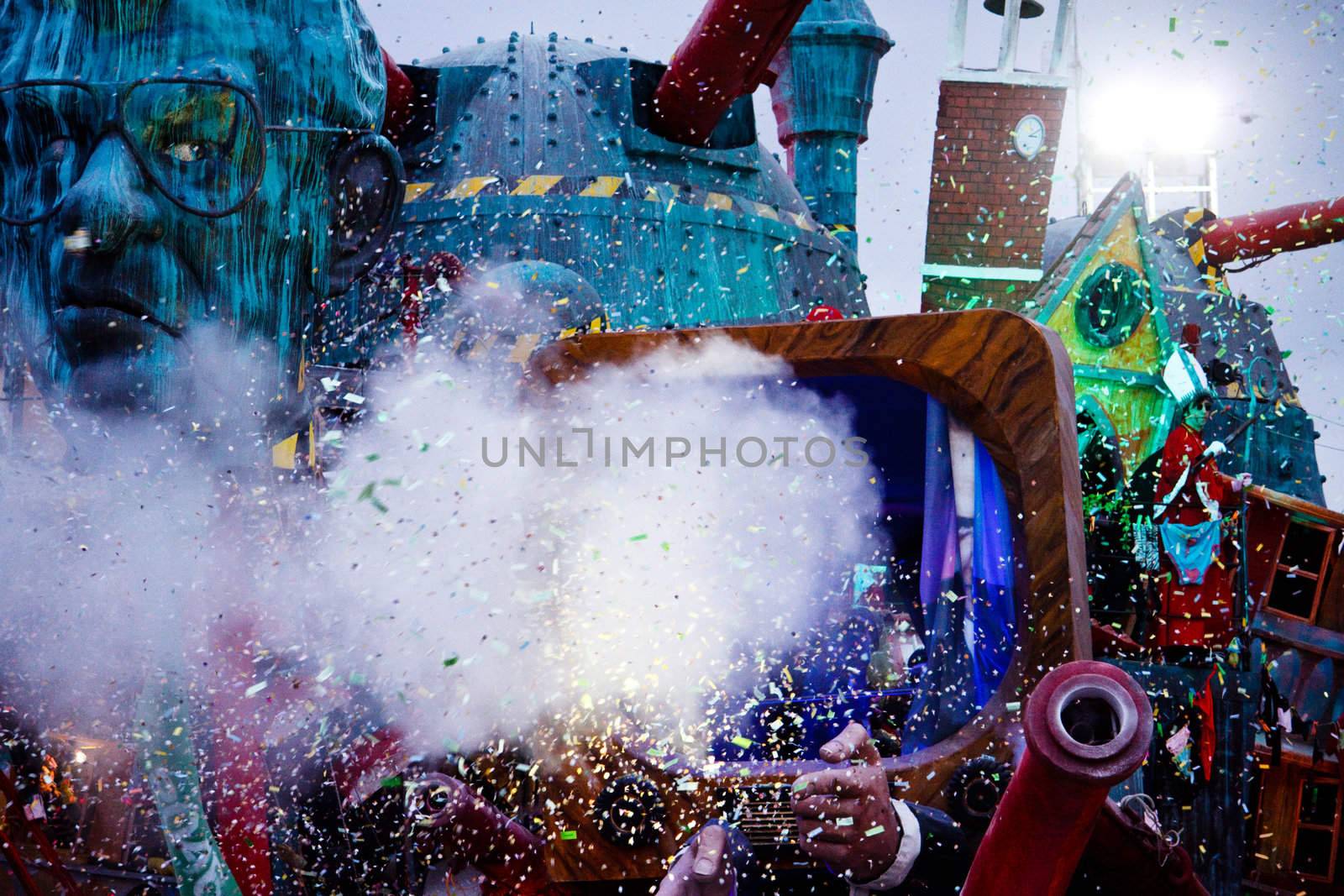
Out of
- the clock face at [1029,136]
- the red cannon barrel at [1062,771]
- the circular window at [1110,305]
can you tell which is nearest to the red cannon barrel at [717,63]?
the red cannon barrel at [1062,771]

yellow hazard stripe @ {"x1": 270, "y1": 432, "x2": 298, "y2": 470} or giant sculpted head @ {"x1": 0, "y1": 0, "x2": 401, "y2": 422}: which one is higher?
giant sculpted head @ {"x1": 0, "y1": 0, "x2": 401, "y2": 422}

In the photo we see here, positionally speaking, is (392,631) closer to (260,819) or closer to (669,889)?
(260,819)

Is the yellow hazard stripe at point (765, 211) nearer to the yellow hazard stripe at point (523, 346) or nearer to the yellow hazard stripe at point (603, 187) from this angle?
the yellow hazard stripe at point (603, 187)

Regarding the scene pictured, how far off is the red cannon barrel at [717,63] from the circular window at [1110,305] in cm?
791

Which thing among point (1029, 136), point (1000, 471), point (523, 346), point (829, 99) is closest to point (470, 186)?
point (523, 346)

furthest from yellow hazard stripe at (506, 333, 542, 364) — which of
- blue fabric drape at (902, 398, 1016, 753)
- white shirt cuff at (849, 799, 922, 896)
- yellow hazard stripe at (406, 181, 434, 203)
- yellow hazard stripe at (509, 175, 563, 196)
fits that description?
white shirt cuff at (849, 799, 922, 896)

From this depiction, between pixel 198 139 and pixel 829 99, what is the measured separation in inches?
213

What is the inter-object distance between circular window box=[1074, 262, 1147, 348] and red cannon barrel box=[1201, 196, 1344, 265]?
0.97 meters

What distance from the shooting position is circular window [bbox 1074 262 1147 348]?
1319cm

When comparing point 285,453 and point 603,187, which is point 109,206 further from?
point 603,187

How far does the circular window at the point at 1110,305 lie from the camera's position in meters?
13.2

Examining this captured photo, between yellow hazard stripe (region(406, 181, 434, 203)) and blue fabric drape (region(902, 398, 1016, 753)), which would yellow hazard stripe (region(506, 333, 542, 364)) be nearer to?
yellow hazard stripe (region(406, 181, 434, 203))

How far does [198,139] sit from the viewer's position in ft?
9.04

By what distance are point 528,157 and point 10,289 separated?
3612 millimetres
